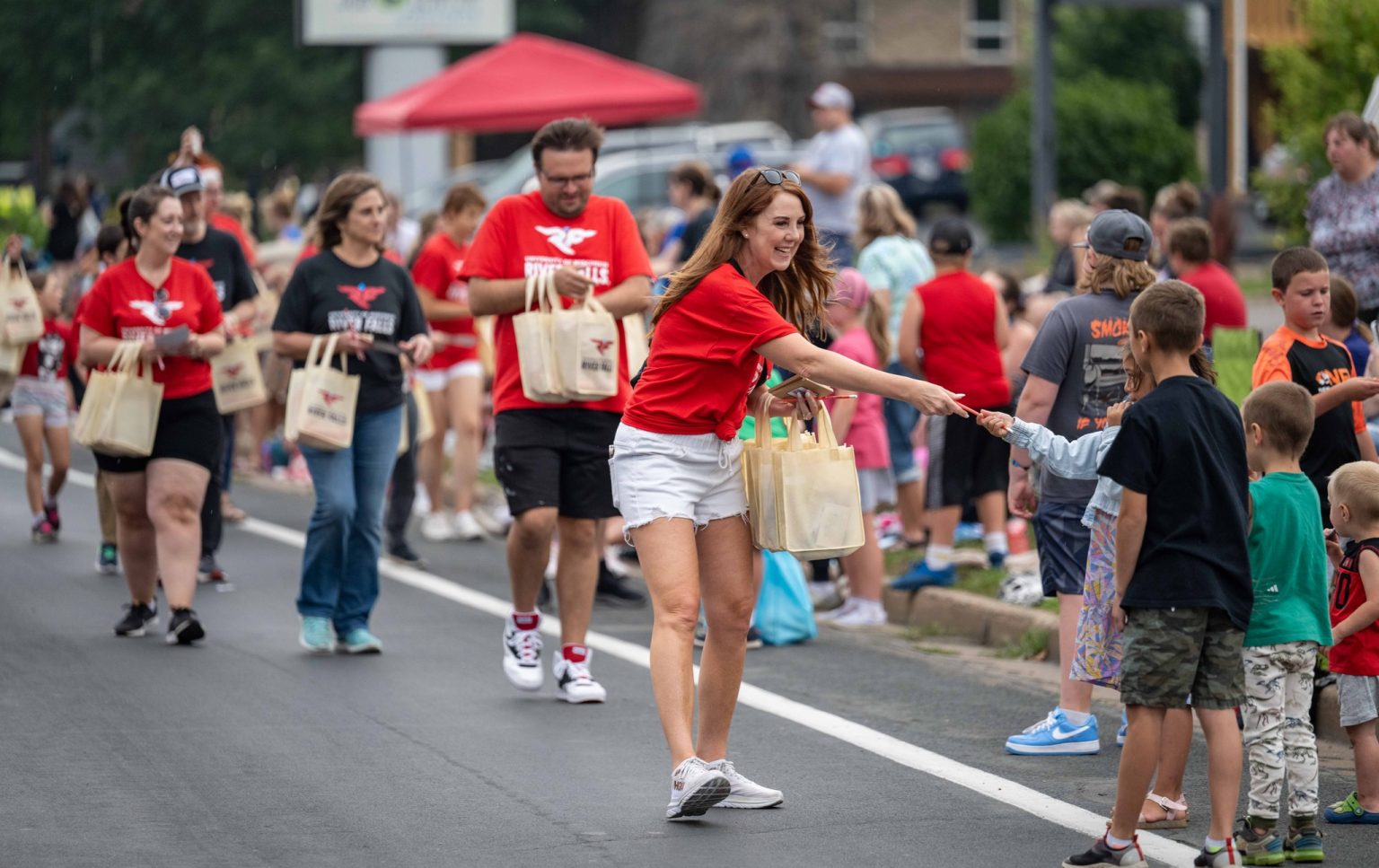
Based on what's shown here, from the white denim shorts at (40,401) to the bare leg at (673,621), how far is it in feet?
23.8

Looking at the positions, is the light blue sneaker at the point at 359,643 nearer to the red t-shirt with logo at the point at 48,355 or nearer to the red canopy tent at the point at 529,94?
the red t-shirt with logo at the point at 48,355

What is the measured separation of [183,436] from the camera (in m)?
9.22

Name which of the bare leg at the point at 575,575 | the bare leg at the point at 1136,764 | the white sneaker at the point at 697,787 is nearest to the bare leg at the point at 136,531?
the bare leg at the point at 575,575

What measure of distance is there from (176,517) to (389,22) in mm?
21023

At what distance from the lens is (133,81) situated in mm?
27531

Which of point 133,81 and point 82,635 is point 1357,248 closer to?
point 82,635

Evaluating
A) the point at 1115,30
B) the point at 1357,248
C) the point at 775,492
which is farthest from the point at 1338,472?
the point at 1115,30

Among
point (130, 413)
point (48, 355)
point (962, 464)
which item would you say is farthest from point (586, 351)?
point (48, 355)

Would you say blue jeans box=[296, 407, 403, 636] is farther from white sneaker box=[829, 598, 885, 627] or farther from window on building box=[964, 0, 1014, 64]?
window on building box=[964, 0, 1014, 64]

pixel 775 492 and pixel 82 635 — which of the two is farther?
pixel 82 635

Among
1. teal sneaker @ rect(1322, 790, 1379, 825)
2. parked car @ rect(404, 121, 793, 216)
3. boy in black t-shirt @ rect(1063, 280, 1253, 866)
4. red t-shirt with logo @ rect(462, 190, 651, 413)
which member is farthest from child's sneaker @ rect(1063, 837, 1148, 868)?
parked car @ rect(404, 121, 793, 216)

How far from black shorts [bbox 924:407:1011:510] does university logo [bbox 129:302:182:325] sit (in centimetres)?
407

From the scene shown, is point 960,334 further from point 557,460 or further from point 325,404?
point 325,404

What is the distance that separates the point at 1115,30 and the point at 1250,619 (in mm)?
35305
